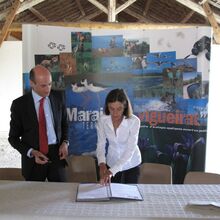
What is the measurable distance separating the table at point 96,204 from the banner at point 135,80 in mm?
1661

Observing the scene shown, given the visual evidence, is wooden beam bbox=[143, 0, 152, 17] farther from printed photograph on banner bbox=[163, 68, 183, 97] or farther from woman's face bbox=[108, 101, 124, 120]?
woman's face bbox=[108, 101, 124, 120]

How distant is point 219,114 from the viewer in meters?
5.10

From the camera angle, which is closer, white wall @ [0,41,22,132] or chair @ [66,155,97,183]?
chair @ [66,155,97,183]

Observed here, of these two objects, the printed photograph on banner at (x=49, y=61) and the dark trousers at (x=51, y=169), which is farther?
the printed photograph on banner at (x=49, y=61)

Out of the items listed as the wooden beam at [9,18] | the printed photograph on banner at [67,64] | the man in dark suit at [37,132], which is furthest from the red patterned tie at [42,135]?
the wooden beam at [9,18]

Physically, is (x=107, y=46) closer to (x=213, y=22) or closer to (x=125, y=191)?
(x=213, y=22)

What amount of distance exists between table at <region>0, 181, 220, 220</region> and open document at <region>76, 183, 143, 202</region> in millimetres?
36

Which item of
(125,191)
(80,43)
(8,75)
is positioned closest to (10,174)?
(125,191)

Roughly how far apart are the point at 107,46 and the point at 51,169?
1.69 m

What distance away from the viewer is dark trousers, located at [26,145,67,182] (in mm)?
2840

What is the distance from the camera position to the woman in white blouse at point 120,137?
2703 millimetres

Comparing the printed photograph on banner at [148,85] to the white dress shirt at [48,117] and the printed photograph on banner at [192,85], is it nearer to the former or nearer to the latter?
the printed photograph on banner at [192,85]

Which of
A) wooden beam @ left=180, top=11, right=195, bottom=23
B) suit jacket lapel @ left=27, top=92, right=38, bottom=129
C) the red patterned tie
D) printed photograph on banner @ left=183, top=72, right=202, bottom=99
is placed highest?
wooden beam @ left=180, top=11, right=195, bottom=23

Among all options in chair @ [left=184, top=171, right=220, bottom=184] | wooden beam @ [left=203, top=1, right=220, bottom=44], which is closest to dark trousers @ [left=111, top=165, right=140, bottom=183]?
chair @ [left=184, top=171, right=220, bottom=184]
